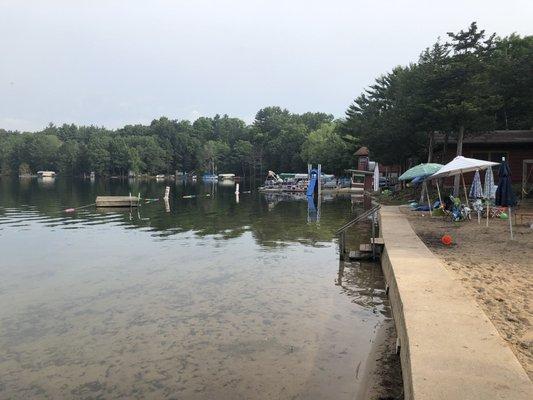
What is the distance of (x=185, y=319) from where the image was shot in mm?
10406

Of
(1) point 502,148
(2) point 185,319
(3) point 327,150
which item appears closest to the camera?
(2) point 185,319

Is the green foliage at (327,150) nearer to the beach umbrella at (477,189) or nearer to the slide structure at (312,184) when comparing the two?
the slide structure at (312,184)

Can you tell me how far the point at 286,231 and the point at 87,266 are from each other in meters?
11.6

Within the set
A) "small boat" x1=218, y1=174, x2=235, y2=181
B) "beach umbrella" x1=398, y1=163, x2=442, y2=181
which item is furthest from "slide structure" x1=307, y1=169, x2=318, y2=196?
"small boat" x1=218, y1=174, x2=235, y2=181

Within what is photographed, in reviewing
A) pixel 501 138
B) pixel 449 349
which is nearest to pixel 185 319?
pixel 449 349

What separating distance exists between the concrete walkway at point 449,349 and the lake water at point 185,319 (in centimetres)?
130

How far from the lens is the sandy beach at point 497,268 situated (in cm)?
717

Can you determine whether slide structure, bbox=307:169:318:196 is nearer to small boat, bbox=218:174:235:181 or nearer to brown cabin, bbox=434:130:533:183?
brown cabin, bbox=434:130:533:183

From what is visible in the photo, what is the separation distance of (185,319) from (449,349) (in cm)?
622

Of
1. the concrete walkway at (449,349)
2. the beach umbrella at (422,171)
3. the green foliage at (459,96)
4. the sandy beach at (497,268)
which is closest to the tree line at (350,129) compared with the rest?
the green foliage at (459,96)

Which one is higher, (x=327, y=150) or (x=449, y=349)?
(x=327, y=150)

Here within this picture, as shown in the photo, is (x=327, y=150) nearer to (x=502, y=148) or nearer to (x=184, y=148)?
(x=502, y=148)

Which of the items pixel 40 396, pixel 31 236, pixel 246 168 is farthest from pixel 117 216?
pixel 246 168

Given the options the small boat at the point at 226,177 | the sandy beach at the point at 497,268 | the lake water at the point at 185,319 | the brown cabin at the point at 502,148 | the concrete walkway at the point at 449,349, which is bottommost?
the lake water at the point at 185,319
